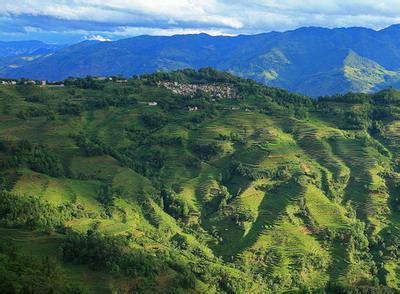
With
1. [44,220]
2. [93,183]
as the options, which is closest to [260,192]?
[93,183]

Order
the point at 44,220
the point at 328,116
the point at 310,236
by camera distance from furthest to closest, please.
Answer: the point at 328,116 → the point at 310,236 → the point at 44,220

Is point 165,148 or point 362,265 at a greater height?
point 165,148

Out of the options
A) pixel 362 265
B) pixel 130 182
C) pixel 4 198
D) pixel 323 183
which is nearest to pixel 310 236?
pixel 362 265

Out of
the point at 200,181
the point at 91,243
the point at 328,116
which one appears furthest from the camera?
the point at 328,116

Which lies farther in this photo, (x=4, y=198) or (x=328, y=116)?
(x=328, y=116)

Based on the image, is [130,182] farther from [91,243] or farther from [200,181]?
[91,243]

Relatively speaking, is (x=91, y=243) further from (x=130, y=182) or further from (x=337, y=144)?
(x=337, y=144)
